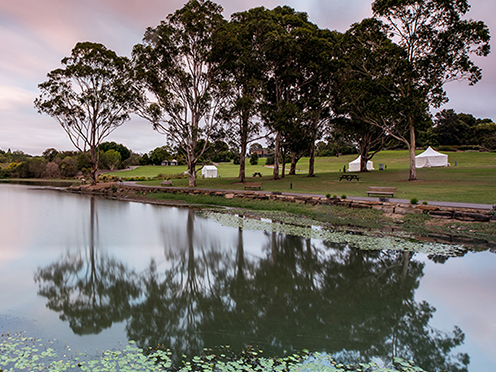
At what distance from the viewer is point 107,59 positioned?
3256cm

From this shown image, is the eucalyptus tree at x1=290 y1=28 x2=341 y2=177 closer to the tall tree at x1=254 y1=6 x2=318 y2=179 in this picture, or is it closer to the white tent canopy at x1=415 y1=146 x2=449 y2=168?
the tall tree at x1=254 y1=6 x2=318 y2=179

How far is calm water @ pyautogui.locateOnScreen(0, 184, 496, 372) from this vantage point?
479 centimetres

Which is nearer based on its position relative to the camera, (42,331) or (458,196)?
(42,331)

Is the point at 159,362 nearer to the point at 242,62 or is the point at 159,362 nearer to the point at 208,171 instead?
the point at 242,62

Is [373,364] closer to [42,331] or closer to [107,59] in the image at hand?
[42,331]

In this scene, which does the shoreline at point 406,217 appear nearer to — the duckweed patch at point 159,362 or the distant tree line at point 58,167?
the duckweed patch at point 159,362

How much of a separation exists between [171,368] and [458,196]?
19.0 meters

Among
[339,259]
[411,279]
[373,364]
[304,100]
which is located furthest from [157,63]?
[373,364]

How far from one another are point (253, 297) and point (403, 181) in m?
25.6

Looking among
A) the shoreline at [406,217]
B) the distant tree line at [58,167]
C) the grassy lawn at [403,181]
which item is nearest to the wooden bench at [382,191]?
the grassy lawn at [403,181]

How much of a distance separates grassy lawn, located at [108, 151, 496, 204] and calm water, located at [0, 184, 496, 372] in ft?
35.1

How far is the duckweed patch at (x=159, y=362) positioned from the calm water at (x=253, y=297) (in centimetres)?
25

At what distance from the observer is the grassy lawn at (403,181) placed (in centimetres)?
1914

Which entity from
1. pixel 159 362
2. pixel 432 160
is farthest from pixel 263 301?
pixel 432 160
